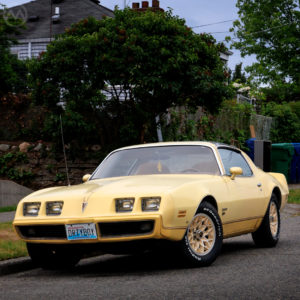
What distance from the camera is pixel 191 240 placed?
703cm

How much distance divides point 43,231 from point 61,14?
89.4 feet

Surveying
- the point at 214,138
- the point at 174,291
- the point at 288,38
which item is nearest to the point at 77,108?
the point at 214,138

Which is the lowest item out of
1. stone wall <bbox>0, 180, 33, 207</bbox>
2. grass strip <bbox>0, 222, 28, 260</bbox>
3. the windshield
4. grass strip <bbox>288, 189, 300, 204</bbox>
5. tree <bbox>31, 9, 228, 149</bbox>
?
grass strip <bbox>288, 189, 300, 204</bbox>

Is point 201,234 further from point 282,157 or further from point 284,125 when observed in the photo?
point 284,125

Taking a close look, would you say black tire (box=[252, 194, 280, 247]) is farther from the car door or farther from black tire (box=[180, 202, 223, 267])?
black tire (box=[180, 202, 223, 267])

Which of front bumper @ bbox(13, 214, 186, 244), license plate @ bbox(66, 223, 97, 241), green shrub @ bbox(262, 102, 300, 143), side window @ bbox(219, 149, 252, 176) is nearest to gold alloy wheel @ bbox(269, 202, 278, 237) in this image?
side window @ bbox(219, 149, 252, 176)

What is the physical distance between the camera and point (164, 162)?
8.23 m

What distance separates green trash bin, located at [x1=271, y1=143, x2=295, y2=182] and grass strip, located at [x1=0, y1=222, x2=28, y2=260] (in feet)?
47.2

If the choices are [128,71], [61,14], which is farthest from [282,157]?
[61,14]

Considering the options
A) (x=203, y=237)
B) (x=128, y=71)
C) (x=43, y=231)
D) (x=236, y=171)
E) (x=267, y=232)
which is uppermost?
(x=128, y=71)

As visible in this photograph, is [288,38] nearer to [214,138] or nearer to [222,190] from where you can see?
[214,138]

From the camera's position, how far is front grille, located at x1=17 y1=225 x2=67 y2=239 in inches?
273

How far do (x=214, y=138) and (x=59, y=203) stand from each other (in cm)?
1525

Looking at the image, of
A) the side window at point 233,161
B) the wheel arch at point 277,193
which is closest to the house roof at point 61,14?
the wheel arch at point 277,193
